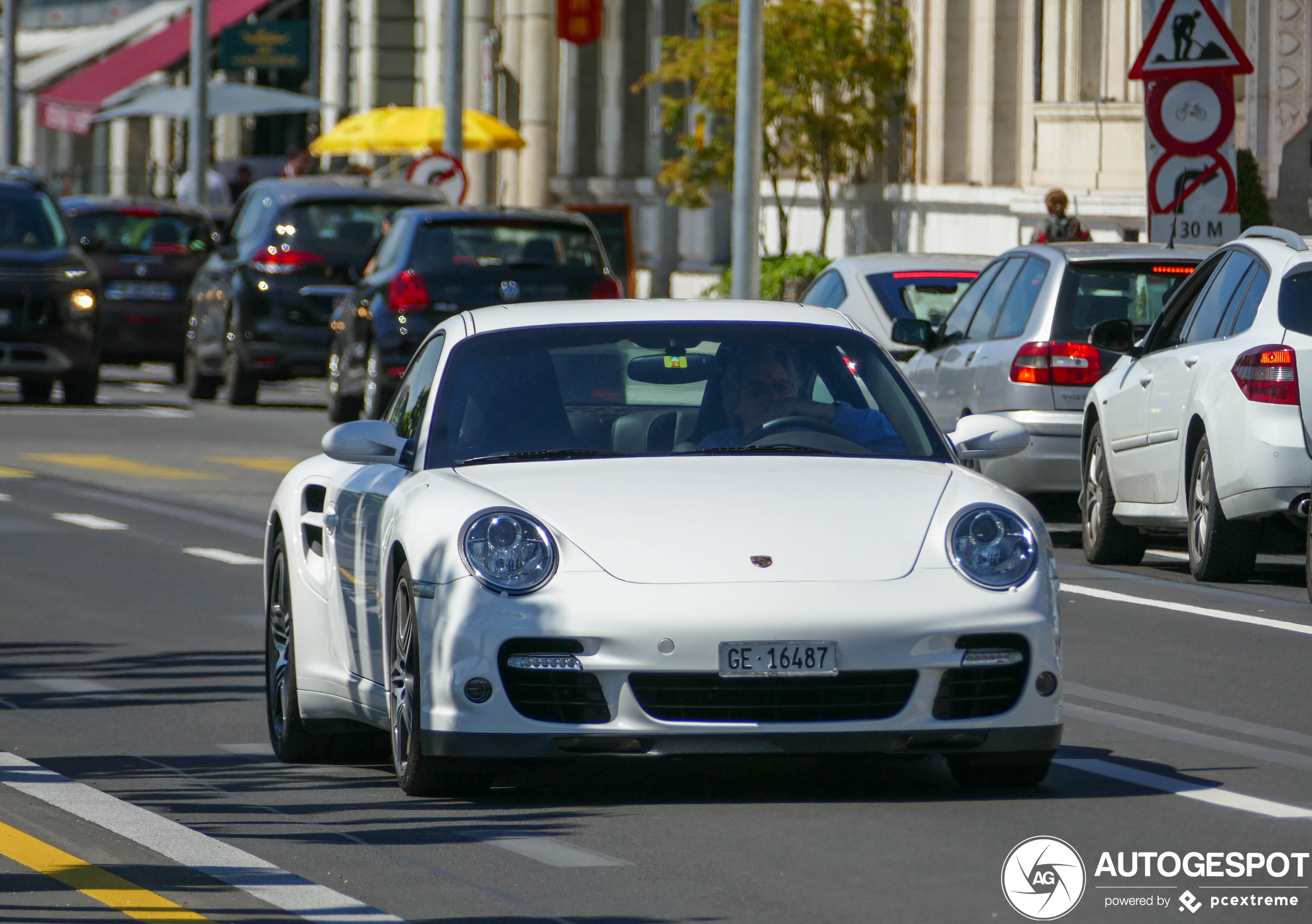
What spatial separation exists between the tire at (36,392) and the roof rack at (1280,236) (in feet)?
51.1

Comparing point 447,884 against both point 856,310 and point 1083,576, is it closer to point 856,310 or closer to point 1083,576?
point 1083,576

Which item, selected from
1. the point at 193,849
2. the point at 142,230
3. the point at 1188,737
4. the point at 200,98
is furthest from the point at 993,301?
the point at 200,98

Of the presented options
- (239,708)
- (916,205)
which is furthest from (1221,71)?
(916,205)

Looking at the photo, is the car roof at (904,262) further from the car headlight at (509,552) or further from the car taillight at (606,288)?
the car headlight at (509,552)

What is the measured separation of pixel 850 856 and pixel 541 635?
998 mm

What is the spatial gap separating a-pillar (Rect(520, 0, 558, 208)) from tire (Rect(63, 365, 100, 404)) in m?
21.8

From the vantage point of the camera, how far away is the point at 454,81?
3450 cm

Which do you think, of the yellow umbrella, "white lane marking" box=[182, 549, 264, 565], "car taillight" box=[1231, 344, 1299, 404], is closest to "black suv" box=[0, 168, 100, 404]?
"white lane marking" box=[182, 549, 264, 565]

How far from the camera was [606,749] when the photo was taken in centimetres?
730

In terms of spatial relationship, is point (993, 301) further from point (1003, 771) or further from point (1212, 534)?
point (1003, 771)

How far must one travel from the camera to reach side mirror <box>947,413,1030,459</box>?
8430 millimetres

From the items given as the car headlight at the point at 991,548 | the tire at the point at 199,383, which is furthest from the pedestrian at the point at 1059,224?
the car headlight at the point at 991,548

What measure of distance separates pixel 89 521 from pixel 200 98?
2959cm

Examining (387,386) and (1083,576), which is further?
(387,386)
